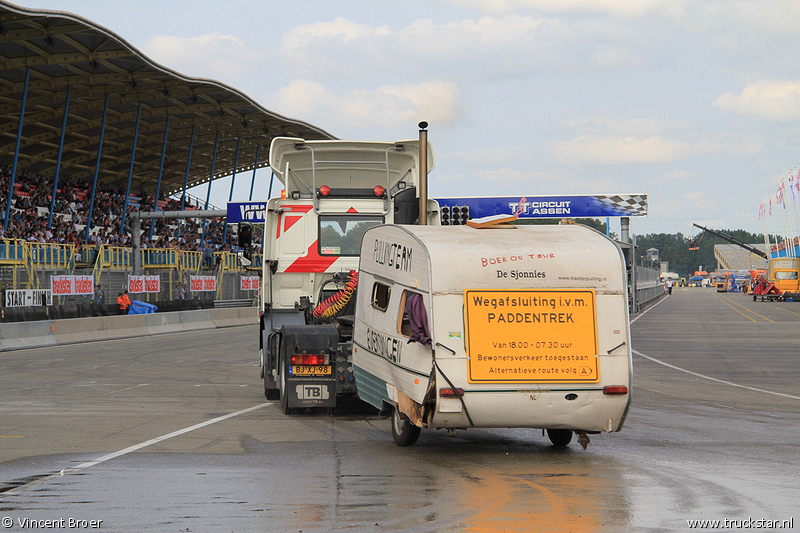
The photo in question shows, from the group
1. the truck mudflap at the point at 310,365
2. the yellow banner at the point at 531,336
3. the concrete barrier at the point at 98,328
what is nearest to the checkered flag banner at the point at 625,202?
the concrete barrier at the point at 98,328

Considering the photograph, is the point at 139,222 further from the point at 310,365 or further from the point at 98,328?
the point at 310,365

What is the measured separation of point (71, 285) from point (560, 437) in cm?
2780

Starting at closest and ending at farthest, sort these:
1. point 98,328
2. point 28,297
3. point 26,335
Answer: point 26,335, point 28,297, point 98,328

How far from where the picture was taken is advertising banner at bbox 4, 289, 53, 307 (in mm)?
29188

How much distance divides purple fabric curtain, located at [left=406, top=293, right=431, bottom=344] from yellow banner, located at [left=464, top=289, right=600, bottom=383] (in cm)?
44

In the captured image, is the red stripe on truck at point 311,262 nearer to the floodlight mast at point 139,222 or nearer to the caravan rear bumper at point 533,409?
the caravan rear bumper at point 533,409

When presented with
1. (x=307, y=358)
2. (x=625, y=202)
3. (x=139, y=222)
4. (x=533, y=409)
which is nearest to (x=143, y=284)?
(x=139, y=222)

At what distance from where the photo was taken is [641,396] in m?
15.6

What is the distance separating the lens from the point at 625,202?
39219mm

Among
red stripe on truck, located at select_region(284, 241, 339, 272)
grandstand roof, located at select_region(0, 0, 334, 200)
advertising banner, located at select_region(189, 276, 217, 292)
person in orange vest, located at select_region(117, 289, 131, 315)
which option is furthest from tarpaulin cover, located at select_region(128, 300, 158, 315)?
red stripe on truck, located at select_region(284, 241, 339, 272)

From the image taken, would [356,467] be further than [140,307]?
No

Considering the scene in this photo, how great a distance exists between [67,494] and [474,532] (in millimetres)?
3577

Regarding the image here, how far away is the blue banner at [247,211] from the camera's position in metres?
49.1
